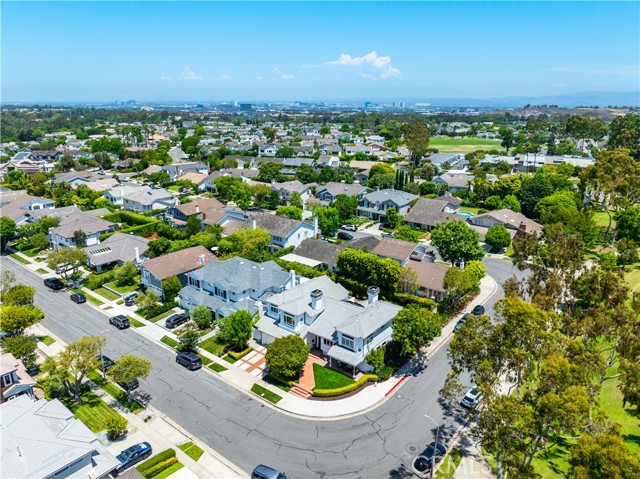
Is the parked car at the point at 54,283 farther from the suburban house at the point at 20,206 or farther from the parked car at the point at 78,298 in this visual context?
the suburban house at the point at 20,206

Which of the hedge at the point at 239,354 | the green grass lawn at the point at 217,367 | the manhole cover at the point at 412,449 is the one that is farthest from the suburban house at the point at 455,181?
the manhole cover at the point at 412,449

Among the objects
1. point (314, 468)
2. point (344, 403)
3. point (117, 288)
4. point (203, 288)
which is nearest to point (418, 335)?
point (344, 403)

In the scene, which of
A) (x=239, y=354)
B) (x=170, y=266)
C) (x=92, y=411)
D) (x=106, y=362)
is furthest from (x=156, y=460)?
(x=170, y=266)

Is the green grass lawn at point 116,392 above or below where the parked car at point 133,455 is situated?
below

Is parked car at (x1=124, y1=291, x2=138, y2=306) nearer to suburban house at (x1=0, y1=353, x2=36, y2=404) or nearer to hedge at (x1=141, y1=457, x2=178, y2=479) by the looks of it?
suburban house at (x1=0, y1=353, x2=36, y2=404)

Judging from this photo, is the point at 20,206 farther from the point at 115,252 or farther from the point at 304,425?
the point at 304,425
